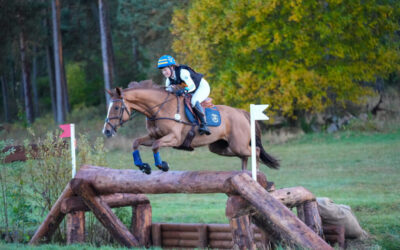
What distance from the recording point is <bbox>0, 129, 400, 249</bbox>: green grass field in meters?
10.8

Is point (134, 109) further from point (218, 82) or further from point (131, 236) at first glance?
point (218, 82)

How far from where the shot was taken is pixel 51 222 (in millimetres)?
9117

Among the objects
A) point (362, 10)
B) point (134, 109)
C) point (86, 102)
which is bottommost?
point (86, 102)

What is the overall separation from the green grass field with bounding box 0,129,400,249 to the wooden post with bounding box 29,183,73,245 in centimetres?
70

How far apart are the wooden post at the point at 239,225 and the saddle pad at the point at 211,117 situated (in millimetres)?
1095

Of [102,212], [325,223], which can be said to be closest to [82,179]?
[102,212]

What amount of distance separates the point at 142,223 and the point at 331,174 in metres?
8.17

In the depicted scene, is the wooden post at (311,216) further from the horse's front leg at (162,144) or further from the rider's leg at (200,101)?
the horse's front leg at (162,144)

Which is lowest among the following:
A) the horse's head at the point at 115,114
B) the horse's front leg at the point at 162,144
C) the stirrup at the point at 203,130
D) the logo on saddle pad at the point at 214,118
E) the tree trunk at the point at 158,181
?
the tree trunk at the point at 158,181

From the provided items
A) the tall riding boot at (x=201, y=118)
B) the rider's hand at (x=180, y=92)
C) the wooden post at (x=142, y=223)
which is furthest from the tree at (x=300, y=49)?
the tall riding boot at (x=201, y=118)

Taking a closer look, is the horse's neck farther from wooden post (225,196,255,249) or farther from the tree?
the tree

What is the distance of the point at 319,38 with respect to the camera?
921 inches

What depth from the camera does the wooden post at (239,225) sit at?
741 cm

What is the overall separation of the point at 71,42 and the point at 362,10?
24429 mm
